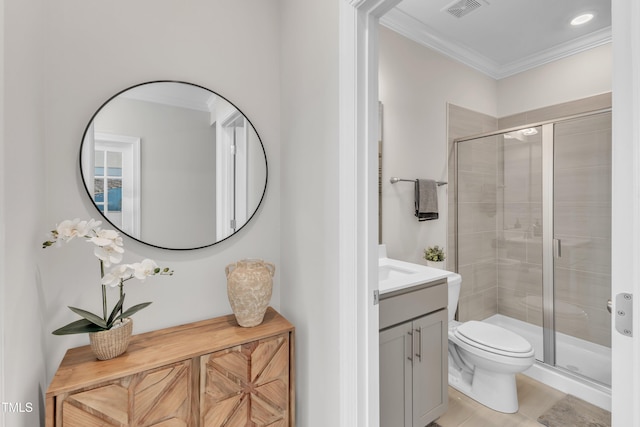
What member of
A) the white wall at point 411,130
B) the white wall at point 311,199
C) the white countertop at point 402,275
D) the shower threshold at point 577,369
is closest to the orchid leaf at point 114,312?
the white wall at point 311,199

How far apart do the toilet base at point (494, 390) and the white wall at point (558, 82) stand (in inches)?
94.7

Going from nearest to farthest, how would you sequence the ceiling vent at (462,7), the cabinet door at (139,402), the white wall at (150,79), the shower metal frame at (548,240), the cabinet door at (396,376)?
the cabinet door at (139,402)
the white wall at (150,79)
the cabinet door at (396,376)
the ceiling vent at (462,7)
the shower metal frame at (548,240)

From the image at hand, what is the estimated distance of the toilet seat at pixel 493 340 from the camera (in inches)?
70.8

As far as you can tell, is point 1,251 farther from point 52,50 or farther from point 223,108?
point 223,108

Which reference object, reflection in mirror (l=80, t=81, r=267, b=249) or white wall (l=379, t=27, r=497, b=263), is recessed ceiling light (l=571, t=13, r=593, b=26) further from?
reflection in mirror (l=80, t=81, r=267, b=249)

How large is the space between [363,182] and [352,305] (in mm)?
455

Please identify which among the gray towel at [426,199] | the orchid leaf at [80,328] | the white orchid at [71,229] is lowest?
the orchid leaf at [80,328]

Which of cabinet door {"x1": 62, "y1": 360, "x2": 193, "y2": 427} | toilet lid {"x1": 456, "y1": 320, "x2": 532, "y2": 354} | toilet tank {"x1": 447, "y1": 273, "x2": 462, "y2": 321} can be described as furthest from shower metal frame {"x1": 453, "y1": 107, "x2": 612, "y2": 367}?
cabinet door {"x1": 62, "y1": 360, "x2": 193, "y2": 427}

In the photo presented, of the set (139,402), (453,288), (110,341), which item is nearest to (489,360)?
(453,288)

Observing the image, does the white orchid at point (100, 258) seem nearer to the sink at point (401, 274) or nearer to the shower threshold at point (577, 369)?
the sink at point (401, 274)

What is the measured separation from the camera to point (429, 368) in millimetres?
1579

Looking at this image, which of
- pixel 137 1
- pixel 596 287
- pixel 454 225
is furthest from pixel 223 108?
pixel 596 287

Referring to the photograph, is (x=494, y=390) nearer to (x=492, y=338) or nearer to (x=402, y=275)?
(x=492, y=338)

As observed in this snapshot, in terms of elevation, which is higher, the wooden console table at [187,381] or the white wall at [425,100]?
the white wall at [425,100]
